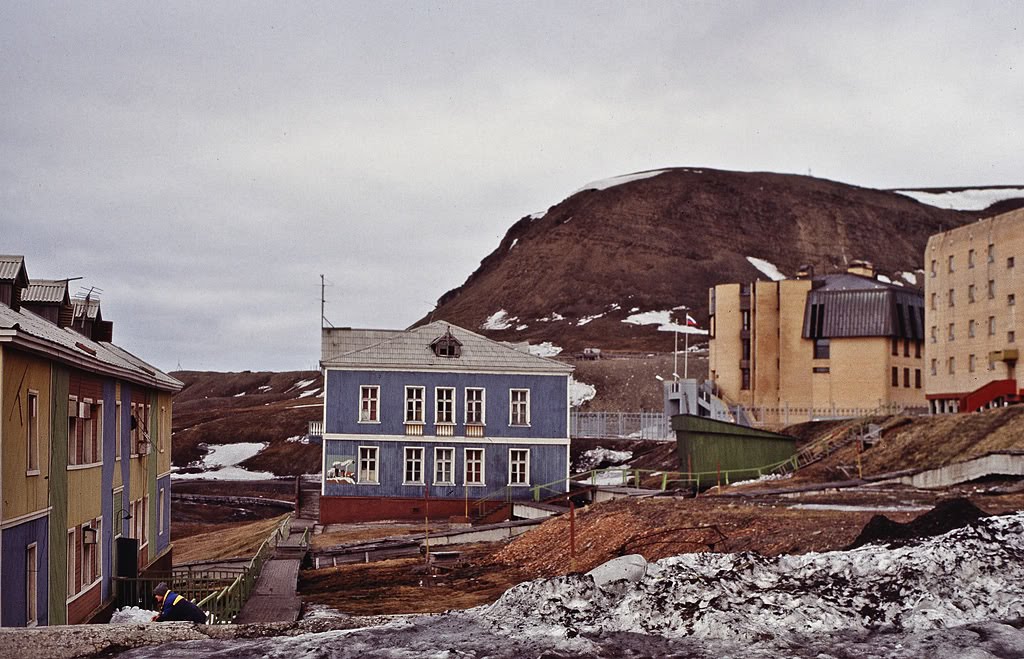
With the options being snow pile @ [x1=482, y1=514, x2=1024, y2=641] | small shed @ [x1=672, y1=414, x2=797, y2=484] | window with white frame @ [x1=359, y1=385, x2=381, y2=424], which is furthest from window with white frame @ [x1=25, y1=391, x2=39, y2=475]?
small shed @ [x1=672, y1=414, x2=797, y2=484]

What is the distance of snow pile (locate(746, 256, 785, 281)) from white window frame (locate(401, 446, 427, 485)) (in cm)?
14540

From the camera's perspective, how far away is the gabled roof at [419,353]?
4250cm

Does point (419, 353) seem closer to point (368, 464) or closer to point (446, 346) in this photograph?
point (446, 346)

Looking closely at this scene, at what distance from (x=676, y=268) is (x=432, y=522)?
484 feet

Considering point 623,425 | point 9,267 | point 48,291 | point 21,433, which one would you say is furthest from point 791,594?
point 623,425

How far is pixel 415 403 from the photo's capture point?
42.7 m

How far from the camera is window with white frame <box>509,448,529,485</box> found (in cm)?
4297

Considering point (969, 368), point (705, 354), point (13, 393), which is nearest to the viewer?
point (13, 393)

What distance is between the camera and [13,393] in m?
16.7

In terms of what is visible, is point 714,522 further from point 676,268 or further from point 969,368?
point 676,268

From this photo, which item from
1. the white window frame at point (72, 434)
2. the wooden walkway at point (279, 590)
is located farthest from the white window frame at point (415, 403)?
the white window frame at point (72, 434)

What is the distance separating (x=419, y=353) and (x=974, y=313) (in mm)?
36483

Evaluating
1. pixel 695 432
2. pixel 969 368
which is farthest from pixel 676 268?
pixel 695 432

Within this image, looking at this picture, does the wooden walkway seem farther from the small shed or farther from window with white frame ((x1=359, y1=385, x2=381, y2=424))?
the small shed
